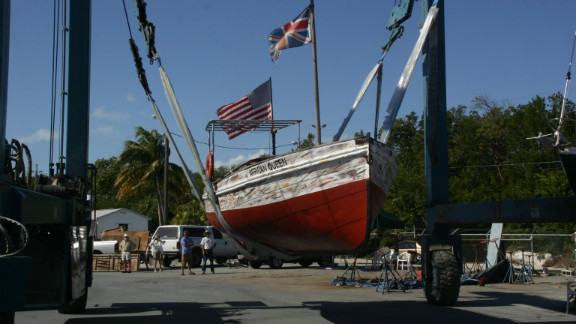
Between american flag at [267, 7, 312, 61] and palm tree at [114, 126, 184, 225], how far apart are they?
61.5 feet

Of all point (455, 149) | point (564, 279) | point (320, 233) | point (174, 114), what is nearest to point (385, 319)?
point (320, 233)

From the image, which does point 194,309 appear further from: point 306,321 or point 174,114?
point 174,114

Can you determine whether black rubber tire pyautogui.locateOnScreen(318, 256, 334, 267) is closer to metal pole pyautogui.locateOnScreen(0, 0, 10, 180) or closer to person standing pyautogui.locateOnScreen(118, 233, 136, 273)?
person standing pyautogui.locateOnScreen(118, 233, 136, 273)

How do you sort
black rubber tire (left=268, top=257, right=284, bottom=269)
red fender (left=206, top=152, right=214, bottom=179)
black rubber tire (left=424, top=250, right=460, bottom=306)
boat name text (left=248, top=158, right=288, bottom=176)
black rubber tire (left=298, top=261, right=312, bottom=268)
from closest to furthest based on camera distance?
boat name text (left=248, top=158, right=288, bottom=176), red fender (left=206, top=152, right=214, bottom=179), black rubber tire (left=424, top=250, right=460, bottom=306), black rubber tire (left=268, top=257, right=284, bottom=269), black rubber tire (left=298, top=261, right=312, bottom=268)

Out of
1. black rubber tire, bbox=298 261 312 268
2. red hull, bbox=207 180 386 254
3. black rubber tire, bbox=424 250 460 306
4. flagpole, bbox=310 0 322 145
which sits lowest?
black rubber tire, bbox=298 261 312 268

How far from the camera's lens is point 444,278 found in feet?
31.7

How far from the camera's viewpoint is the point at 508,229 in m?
27.8

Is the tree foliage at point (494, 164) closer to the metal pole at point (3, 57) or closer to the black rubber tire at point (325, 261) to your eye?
the black rubber tire at point (325, 261)

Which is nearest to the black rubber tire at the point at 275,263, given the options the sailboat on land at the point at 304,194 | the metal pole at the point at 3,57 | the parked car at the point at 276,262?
the parked car at the point at 276,262

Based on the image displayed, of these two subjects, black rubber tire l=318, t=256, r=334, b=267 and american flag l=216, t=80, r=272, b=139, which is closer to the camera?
american flag l=216, t=80, r=272, b=139

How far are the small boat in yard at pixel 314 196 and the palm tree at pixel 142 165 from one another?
2723cm

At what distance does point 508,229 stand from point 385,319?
21.2 metres

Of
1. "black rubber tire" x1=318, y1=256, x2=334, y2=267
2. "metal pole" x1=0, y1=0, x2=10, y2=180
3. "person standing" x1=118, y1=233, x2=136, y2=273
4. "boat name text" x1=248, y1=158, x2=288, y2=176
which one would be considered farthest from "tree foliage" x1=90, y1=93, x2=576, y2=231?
"metal pole" x1=0, y1=0, x2=10, y2=180

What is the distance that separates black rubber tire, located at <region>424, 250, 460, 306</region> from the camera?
31.3 feet
